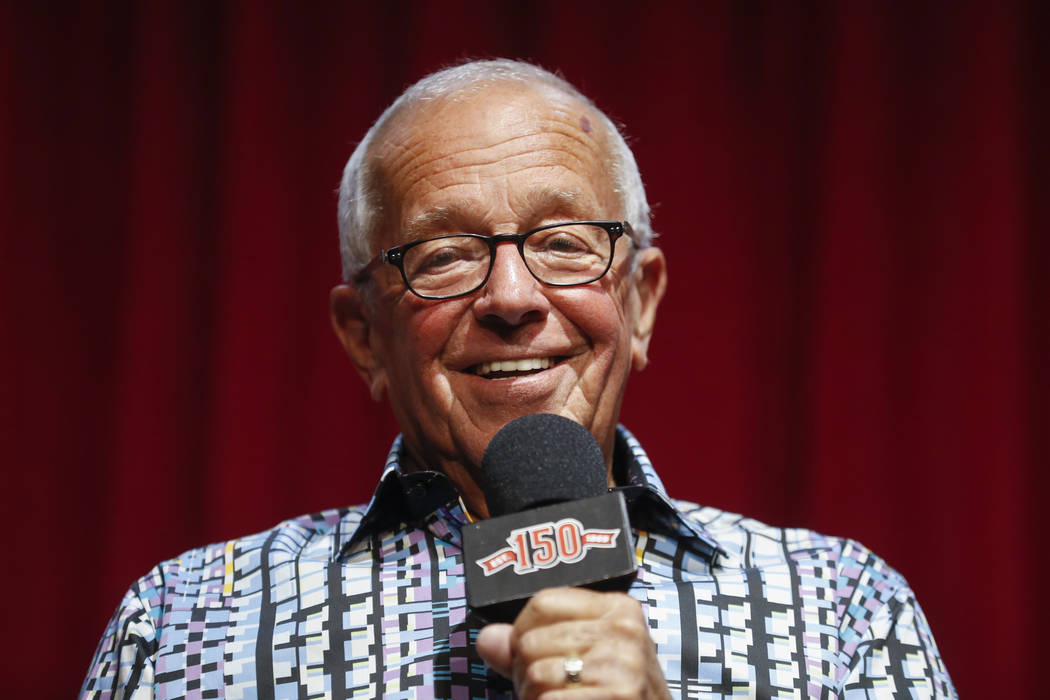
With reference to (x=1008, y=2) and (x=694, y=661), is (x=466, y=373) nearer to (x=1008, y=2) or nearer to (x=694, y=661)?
(x=694, y=661)

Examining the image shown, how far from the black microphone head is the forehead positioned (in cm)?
47

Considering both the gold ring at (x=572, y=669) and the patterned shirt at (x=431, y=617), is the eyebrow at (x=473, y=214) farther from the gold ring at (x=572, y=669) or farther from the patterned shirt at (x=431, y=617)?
the gold ring at (x=572, y=669)

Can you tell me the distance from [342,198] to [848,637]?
1122 millimetres

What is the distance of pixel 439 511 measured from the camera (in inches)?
58.8

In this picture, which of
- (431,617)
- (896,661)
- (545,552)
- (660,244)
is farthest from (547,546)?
(660,244)

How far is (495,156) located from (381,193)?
0.22 m

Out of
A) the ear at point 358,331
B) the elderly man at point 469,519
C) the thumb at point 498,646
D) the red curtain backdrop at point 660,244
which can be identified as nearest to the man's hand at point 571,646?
the thumb at point 498,646

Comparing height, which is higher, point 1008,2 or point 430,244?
point 1008,2

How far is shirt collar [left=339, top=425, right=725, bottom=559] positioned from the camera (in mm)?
1467

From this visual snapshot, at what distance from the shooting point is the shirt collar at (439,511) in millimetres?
1467

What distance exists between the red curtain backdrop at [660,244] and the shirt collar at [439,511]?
2.55 feet

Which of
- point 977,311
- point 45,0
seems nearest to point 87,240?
point 45,0

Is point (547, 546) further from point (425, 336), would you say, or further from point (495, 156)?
point (495, 156)

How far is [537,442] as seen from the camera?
41.4 inches
